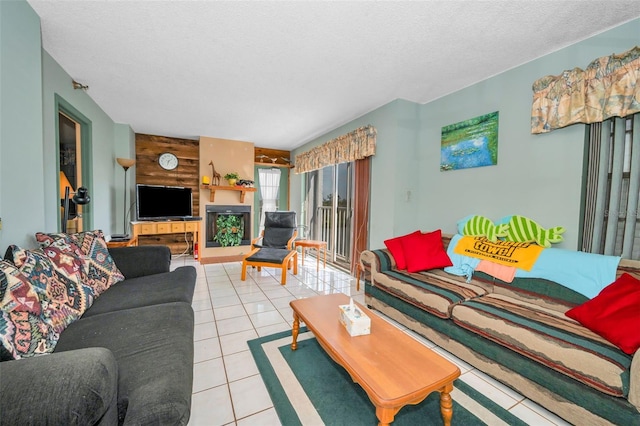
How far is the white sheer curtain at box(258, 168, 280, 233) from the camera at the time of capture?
611 cm

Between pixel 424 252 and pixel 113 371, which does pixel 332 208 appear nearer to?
pixel 424 252

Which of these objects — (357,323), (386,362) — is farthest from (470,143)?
(386,362)

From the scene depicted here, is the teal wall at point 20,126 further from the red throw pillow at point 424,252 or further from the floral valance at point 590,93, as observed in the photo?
the floral valance at point 590,93

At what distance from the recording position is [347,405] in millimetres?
1453

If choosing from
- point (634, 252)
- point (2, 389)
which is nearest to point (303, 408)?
point (2, 389)

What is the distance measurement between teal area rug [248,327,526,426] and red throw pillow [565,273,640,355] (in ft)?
2.17

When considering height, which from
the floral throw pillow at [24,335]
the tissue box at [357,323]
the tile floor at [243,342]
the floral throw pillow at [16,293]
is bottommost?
the tile floor at [243,342]

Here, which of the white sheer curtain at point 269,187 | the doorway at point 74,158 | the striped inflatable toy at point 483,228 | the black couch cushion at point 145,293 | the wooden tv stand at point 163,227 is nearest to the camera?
the black couch cushion at point 145,293

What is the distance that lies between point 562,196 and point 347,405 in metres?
2.31

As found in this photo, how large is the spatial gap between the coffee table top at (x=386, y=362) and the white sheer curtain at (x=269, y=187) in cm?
467

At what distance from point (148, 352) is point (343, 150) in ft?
11.7

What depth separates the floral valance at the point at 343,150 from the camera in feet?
11.6

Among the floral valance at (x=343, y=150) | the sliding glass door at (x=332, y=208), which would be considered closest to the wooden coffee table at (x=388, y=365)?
the floral valance at (x=343, y=150)

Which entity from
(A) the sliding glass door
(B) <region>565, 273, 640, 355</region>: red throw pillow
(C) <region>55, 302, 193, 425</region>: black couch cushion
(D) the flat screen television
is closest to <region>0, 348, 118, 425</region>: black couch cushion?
(C) <region>55, 302, 193, 425</region>: black couch cushion
